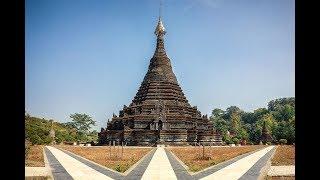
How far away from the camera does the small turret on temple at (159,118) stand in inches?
1852

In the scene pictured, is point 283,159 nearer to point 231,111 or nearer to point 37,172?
point 37,172

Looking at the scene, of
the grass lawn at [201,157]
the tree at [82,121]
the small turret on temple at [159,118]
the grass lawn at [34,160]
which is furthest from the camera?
the tree at [82,121]

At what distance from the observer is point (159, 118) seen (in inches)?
1907

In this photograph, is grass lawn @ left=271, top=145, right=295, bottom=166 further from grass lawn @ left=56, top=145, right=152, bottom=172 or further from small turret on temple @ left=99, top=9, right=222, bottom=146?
small turret on temple @ left=99, top=9, right=222, bottom=146

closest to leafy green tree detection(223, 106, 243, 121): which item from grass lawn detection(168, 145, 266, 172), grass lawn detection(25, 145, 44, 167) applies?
grass lawn detection(168, 145, 266, 172)

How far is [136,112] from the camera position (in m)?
50.8

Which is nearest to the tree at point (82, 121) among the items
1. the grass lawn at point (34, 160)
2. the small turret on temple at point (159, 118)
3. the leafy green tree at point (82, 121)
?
the leafy green tree at point (82, 121)

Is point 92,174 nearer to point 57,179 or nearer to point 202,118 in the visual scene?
point 57,179

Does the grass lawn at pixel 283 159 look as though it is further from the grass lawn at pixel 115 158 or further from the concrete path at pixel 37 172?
the concrete path at pixel 37 172

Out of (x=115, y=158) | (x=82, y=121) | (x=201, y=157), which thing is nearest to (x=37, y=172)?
(x=115, y=158)

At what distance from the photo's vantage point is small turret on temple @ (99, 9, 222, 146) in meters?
47.0

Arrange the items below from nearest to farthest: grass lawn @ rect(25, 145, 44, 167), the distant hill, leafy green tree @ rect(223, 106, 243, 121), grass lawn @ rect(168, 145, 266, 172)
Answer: grass lawn @ rect(25, 145, 44, 167) → grass lawn @ rect(168, 145, 266, 172) → the distant hill → leafy green tree @ rect(223, 106, 243, 121)
